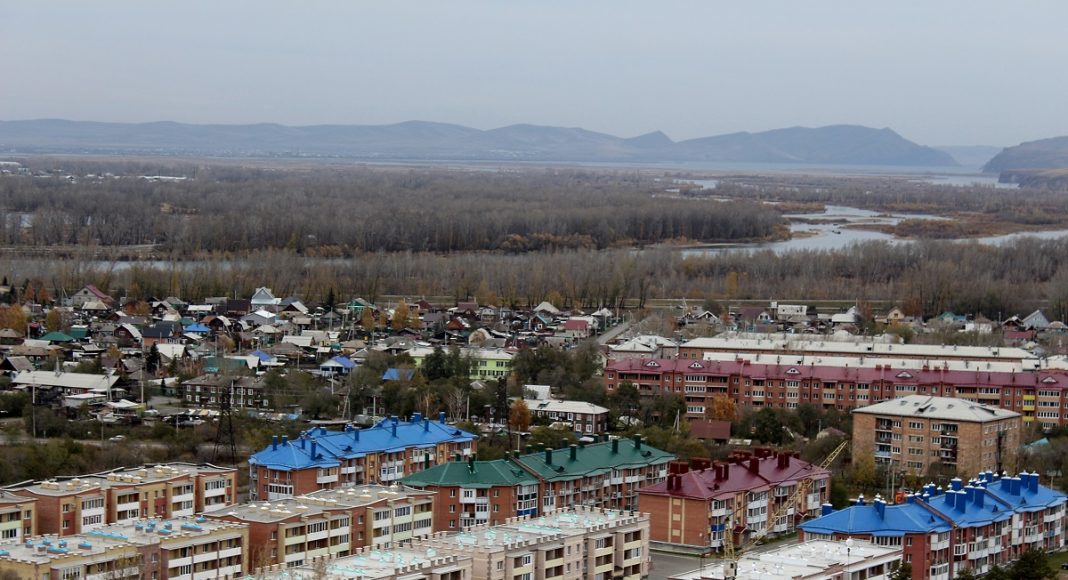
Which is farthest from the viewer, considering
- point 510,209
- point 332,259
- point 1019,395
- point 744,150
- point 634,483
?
point 744,150

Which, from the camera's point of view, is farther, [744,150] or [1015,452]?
[744,150]

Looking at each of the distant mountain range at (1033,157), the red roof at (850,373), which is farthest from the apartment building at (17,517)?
the distant mountain range at (1033,157)

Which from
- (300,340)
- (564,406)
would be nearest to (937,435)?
(564,406)

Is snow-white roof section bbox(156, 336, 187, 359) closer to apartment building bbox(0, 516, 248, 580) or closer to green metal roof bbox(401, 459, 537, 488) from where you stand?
green metal roof bbox(401, 459, 537, 488)

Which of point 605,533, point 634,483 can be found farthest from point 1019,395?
point 605,533

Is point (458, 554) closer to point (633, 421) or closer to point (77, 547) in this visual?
point (77, 547)

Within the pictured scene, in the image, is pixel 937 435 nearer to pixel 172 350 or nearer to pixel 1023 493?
pixel 1023 493
